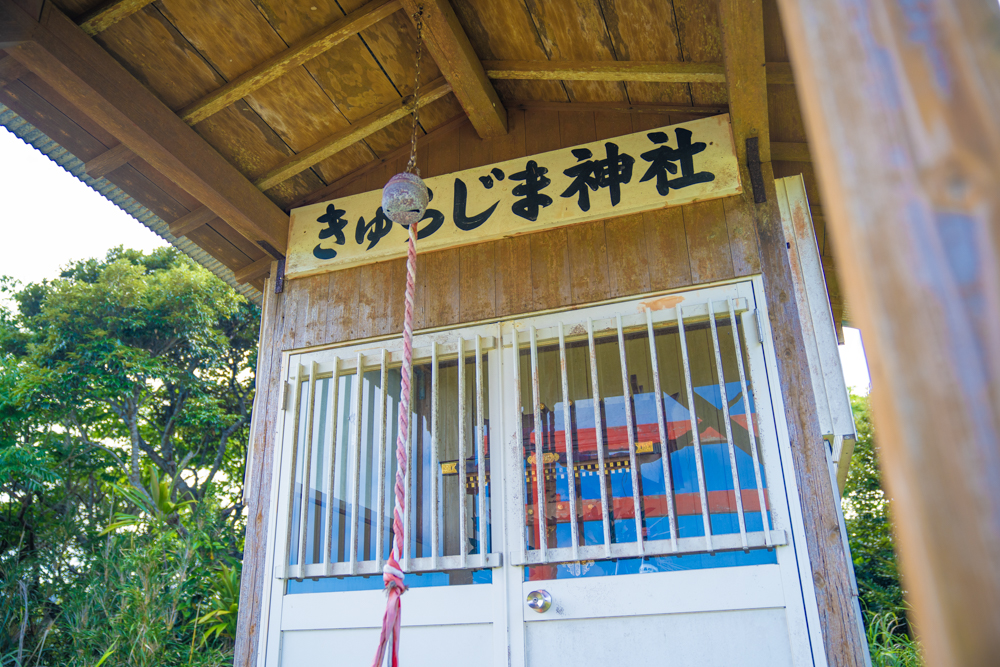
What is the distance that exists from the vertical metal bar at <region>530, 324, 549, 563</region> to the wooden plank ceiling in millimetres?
1069

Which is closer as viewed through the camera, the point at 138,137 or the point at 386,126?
the point at 138,137

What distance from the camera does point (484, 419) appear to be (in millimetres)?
2494

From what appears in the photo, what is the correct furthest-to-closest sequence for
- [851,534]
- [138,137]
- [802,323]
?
1. [851,534]
2. [138,137]
3. [802,323]

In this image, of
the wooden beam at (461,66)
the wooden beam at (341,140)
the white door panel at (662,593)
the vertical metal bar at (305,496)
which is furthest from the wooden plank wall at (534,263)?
the white door panel at (662,593)

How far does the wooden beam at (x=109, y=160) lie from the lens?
2658 millimetres

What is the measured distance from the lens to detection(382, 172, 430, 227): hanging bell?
1.92 meters

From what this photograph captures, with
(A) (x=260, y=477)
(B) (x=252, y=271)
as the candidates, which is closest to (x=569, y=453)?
(A) (x=260, y=477)

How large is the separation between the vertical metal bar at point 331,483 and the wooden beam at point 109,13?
54.9 inches

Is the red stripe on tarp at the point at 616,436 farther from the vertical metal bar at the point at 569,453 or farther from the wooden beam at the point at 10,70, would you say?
the wooden beam at the point at 10,70

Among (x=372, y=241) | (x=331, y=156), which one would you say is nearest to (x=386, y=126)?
(x=331, y=156)

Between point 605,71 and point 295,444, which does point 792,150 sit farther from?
point 295,444

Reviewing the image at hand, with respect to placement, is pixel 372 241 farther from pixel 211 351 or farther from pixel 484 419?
pixel 211 351

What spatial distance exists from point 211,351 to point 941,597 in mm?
10462

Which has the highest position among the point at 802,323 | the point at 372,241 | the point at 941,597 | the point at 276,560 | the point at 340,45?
the point at 340,45
